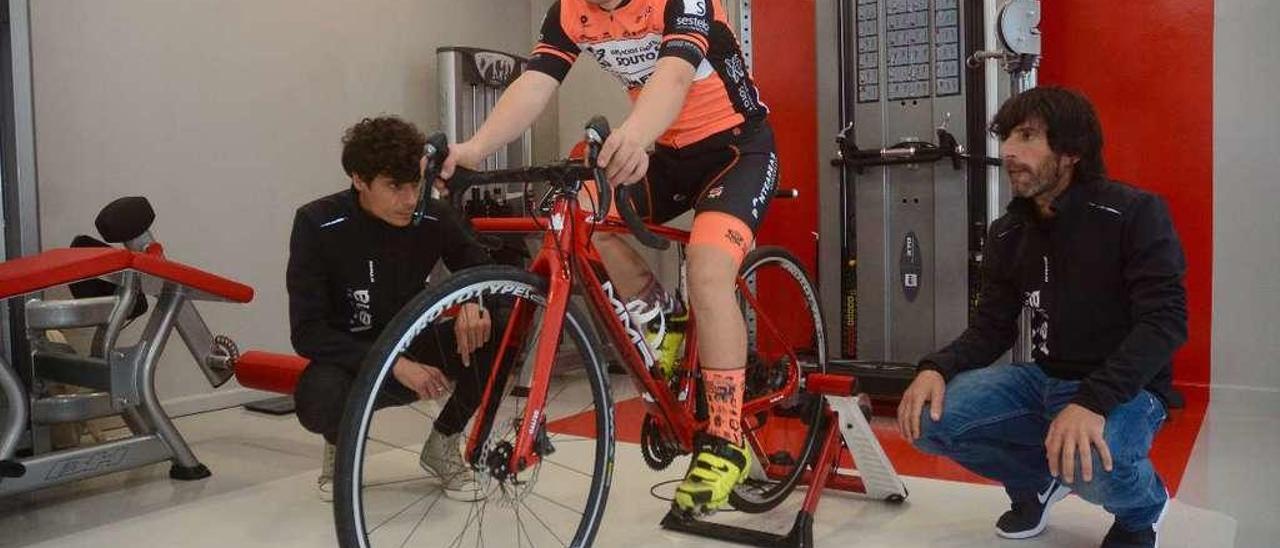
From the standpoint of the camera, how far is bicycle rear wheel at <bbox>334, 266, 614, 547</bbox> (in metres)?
1.56

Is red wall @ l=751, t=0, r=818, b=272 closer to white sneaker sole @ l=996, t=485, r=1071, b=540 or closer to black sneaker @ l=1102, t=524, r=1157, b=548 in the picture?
white sneaker sole @ l=996, t=485, r=1071, b=540

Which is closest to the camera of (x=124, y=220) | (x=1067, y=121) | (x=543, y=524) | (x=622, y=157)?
(x=622, y=157)

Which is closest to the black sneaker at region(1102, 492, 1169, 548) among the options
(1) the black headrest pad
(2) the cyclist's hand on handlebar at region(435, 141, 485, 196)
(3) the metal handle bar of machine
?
(2) the cyclist's hand on handlebar at region(435, 141, 485, 196)

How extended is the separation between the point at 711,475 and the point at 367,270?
1.17 metres

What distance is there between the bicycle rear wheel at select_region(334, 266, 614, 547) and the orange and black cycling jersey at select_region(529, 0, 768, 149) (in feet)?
1.96

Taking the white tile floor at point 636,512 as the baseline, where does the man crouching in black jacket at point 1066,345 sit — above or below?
above

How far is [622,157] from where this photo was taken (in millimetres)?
1716

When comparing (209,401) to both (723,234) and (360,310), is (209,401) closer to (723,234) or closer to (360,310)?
(360,310)

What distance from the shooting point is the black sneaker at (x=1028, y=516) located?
2275 mm

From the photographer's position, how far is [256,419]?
4035 mm

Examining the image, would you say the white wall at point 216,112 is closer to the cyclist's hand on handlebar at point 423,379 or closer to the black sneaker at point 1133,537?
the cyclist's hand on handlebar at point 423,379

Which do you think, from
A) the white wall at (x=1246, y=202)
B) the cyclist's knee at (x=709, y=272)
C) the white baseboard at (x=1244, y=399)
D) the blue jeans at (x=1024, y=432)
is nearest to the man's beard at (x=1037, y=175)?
the blue jeans at (x=1024, y=432)

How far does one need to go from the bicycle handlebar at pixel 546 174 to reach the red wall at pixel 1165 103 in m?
3.07

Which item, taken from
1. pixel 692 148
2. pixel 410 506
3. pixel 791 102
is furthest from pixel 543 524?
pixel 791 102
